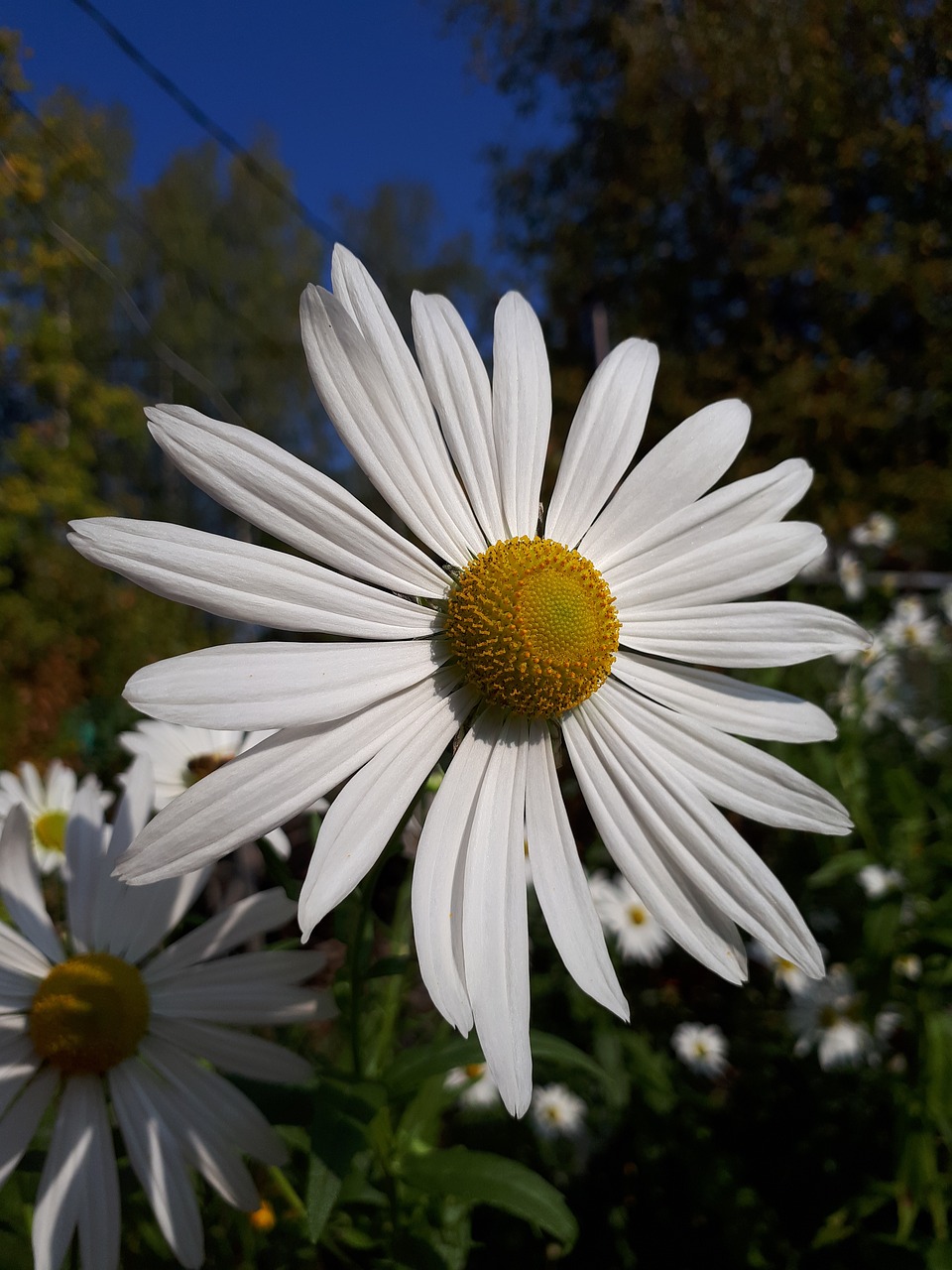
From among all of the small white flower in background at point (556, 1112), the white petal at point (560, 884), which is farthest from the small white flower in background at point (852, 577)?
the white petal at point (560, 884)

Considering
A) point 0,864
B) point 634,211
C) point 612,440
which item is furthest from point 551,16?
point 0,864

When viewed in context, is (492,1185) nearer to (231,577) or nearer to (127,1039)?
(127,1039)

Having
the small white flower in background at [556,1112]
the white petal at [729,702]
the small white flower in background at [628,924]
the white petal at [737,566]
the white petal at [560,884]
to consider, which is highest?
the white petal at [737,566]

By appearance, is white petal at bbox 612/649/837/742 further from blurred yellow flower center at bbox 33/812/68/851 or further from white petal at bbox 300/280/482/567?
blurred yellow flower center at bbox 33/812/68/851

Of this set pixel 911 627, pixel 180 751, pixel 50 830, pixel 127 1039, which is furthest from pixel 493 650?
pixel 911 627

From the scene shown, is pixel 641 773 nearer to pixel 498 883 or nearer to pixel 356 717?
pixel 498 883

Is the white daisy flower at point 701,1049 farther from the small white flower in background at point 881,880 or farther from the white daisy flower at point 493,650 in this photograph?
the white daisy flower at point 493,650
